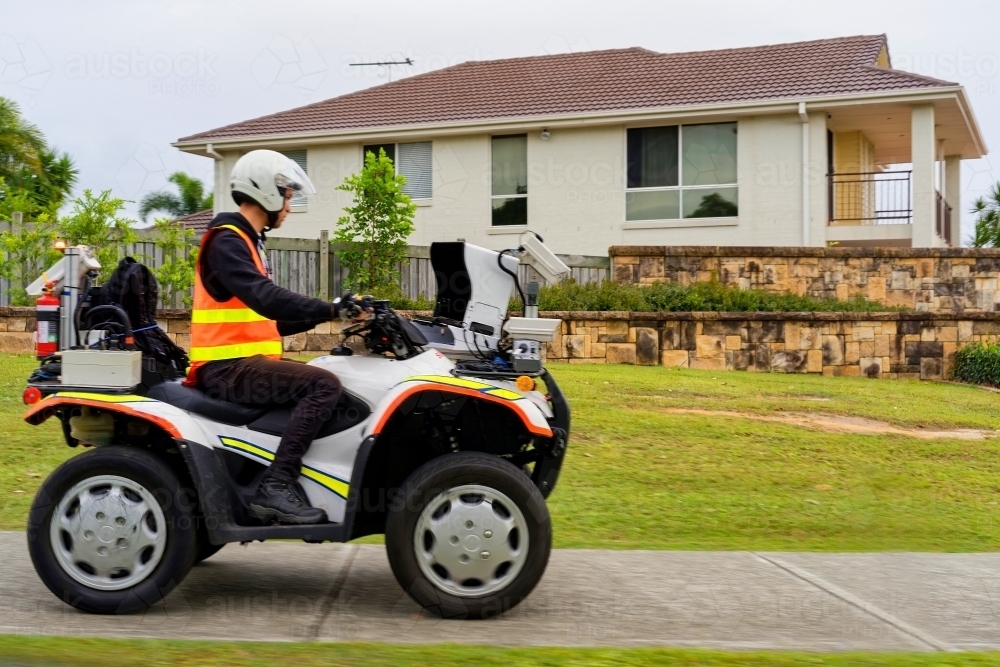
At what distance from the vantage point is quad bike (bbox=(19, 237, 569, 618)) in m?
5.09

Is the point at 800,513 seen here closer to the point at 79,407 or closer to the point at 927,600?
the point at 927,600

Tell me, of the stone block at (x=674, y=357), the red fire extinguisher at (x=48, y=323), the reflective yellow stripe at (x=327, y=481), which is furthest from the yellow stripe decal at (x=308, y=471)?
the stone block at (x=674, y=357)

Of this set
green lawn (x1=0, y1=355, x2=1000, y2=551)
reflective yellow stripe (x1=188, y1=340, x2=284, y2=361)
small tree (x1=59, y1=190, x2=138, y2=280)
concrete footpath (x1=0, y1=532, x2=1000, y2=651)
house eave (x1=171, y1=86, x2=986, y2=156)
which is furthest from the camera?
house eave (x1=171, y1=86, x2=986, y2=156)

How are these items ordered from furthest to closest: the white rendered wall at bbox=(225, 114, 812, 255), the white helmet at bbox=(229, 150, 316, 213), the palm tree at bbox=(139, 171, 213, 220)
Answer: the palm tree at bbox=(139, 171, 213, 220) → the white rendered wall at bbox=(225, 114, 812, 255) → the white helmet at bbox=(229, 150, 316, 213)

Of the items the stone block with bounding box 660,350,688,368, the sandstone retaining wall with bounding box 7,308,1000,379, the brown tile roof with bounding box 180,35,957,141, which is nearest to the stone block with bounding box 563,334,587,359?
the sandstone retaining wall with bounding box 7,308,1000,379

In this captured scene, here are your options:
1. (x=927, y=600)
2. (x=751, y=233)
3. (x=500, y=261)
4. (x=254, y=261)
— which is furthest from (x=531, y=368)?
(x=751, y=233)

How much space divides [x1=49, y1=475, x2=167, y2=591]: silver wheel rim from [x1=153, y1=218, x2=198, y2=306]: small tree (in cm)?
1209

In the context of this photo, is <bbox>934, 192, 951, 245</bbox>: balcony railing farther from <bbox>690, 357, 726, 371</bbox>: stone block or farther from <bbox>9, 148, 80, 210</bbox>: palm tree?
<bbox>9, 148, 80, 210</bbox>: palm tree

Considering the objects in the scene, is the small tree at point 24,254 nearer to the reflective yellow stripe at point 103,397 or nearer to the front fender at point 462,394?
the reflective yellow stripe at point 103,397

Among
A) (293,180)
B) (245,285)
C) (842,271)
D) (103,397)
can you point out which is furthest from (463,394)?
(842,271)

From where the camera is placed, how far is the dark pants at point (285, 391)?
203 inches

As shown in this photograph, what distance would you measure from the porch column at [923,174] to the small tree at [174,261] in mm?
14321

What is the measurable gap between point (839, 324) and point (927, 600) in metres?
12.7

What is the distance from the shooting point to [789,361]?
1794 cm
